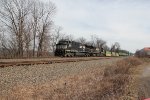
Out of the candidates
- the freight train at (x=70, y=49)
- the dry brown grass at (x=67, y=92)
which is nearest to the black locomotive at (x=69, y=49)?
the freight train at (x=70, y=49)

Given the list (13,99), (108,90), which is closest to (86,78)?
(108,90)

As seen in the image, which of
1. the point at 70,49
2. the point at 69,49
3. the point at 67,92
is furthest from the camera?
the point at 70,49

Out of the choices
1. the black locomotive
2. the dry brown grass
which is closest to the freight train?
the black locomotive

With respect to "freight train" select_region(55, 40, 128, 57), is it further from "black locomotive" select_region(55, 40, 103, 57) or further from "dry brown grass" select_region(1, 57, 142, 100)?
"dry brown grass" select_region(1, 57, 142, 100)

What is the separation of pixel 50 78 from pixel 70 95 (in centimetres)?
417

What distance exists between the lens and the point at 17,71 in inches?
651

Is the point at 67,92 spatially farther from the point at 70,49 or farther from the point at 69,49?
the point at 70,49

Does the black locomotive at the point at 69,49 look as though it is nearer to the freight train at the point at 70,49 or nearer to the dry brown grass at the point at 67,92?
the freight train at the point at 70,49

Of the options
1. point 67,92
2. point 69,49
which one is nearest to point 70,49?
point 69,49

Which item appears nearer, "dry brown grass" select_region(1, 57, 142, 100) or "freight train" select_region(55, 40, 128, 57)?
"dry brown grass" select_region(1, 57, 142, 100)

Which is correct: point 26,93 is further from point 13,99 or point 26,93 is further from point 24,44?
point 24,44

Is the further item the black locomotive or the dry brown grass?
the black locomotive

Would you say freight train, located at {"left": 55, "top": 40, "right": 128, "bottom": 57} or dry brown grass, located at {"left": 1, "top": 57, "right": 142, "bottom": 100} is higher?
freight train, located at {"left": 55, "top": 40, "right": 128, "bottom": 57}

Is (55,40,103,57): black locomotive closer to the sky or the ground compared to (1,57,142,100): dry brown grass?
closer to the sky
